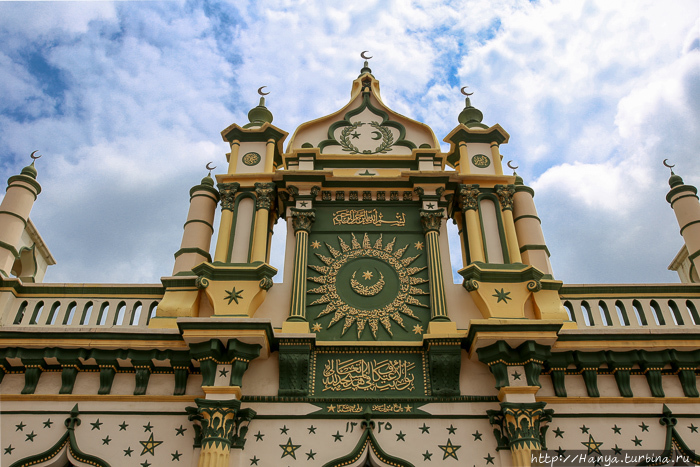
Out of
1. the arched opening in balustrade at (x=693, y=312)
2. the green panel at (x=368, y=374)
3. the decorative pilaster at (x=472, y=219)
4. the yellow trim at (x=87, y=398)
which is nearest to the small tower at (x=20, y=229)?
the yellow trim at (x=87, y=398)

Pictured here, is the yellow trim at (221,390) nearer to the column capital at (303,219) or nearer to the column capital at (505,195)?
the column capital at (303,219)

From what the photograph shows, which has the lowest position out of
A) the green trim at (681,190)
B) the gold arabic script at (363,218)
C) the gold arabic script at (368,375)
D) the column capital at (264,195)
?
the gold arabic script at (368,375)

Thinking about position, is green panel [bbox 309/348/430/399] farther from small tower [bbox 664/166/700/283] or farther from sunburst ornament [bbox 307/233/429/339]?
small tower [bbox 664/166/700/283]

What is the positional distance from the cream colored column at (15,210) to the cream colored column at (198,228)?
2780 millimetres

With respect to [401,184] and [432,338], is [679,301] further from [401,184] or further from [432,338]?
[401,184]

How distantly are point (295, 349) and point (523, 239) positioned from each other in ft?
16.0

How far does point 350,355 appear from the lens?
924cm

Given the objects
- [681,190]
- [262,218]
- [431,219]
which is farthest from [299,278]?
[681,190]

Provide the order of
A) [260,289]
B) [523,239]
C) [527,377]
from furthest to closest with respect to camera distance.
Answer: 1. [523,239]
2. [260,289]
3. [527,377]

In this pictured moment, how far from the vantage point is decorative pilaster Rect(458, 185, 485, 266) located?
10.4 metres

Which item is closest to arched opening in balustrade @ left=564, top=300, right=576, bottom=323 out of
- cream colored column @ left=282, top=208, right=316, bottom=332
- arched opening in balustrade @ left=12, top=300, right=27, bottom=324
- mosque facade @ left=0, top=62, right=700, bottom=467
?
mosque facade @ left=0, top=62, right=700, bottom=467

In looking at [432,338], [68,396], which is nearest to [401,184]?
[432,338]

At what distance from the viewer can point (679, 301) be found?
9.88 metres

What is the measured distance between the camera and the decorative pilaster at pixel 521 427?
8.09 metres
